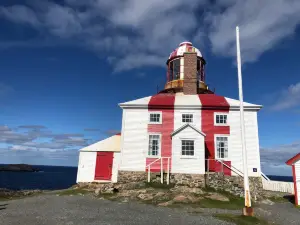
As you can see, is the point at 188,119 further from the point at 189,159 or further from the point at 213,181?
the point at 213,181

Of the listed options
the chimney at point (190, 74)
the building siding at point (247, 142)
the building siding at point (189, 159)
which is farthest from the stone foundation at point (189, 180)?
the chimney at point (190, 74)

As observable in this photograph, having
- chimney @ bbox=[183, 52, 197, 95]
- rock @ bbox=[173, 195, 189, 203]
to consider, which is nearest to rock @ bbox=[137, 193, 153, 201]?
rock @ bbox=[173, 195, 189, 203]

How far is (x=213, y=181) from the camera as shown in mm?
18203

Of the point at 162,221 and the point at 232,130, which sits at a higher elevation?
the point at 232,130

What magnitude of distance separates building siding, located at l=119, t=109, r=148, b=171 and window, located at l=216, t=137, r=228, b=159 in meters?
6.37

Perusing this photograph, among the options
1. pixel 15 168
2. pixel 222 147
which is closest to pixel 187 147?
pixel 222 147

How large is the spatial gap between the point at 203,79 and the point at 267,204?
14910mm

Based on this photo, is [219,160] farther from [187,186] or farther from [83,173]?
[83,173]

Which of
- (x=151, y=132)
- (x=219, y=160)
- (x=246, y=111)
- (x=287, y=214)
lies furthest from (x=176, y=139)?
(x=287, y=214)

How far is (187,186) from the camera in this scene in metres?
17.5

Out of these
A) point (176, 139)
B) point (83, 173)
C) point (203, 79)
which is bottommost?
point (83, 173)

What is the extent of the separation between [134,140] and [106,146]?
3.71 m

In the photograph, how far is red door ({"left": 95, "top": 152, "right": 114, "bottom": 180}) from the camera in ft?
71.3

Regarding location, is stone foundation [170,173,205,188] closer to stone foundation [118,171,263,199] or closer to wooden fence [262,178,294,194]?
stone foundation [118,171,263,199]
